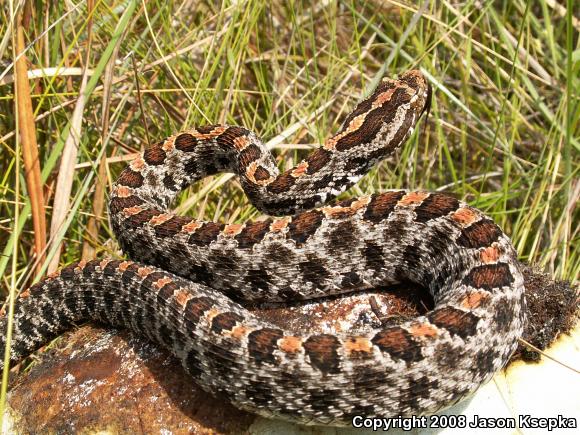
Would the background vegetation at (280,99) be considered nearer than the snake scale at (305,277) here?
No

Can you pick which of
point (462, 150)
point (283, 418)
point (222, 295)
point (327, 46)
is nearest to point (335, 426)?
point (283, 418)

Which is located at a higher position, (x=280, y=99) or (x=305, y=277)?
(x=280, y=99)

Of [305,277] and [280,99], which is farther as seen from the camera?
[280,99]

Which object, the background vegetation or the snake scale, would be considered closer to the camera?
the snake scale
